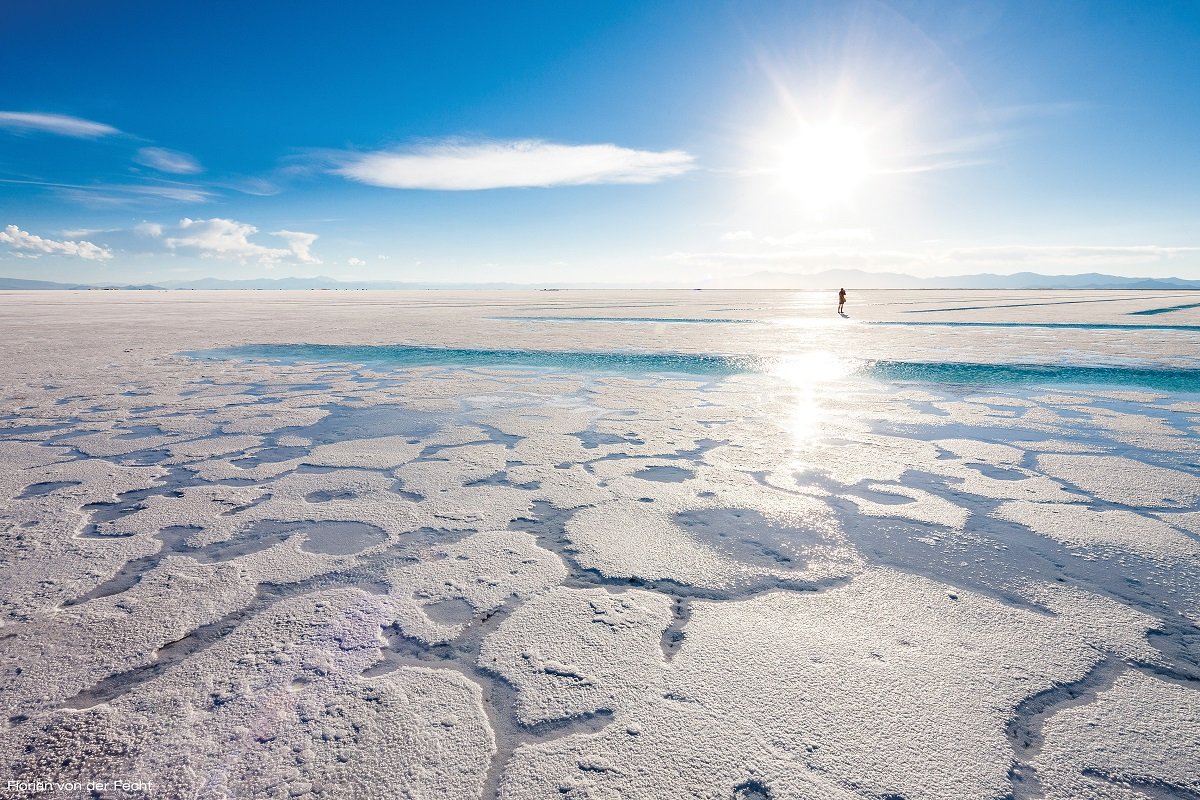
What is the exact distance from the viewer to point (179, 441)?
5109 millimetres

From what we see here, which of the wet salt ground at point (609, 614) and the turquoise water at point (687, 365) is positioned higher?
the turquoise water at point (687, 365)

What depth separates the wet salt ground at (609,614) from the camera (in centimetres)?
169

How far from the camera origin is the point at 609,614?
2.46 m

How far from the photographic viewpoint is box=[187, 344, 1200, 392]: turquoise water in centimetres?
809

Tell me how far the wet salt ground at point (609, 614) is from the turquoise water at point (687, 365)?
339 centimetres

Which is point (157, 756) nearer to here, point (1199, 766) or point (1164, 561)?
point (1199, 766)

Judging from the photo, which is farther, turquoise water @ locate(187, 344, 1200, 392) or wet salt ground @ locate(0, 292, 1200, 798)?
turquoise water @ locate(187, 344, 1200, 392)

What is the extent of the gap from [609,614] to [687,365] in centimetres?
782

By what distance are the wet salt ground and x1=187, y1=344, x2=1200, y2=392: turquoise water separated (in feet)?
11.1

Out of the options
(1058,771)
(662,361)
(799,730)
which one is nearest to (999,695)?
(1058,771)

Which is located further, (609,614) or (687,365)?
(687,365)

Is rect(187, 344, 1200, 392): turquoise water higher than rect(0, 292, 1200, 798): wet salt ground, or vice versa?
rect(187, 344, 1200, 392): turquoise water

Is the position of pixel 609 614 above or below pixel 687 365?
below

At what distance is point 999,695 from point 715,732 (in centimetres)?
105
